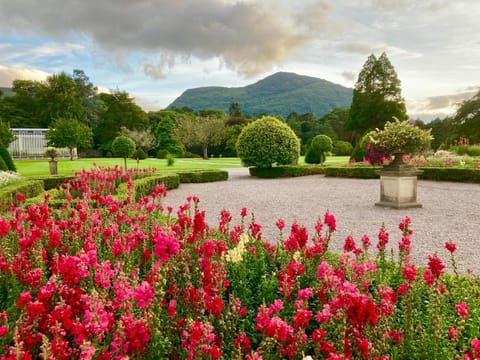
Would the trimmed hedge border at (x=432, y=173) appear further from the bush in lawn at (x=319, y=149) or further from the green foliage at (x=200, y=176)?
the bush in lawn at (x=319, y=149)

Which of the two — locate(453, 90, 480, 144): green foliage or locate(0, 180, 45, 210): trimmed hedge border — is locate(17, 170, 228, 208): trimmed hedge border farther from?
locate(453, 90, 480, 144): green foliage

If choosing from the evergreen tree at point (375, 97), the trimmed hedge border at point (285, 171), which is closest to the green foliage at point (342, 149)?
the evergreen tree at point (375, 97)

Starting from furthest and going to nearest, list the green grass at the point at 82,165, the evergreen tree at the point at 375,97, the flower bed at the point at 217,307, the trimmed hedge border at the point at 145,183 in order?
the evergreen tree at the point at 375,97, the green grass at the point at 82,165, the trimmed hedge border at the point at 145,183, the flower bed at the point at 217,307

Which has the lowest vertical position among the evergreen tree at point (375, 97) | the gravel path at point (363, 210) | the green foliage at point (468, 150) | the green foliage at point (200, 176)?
the gravel path at point (363, 210)

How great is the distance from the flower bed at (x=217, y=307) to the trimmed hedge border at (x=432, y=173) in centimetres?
1167

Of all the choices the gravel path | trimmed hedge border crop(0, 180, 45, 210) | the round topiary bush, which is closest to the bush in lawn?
the round topiary bush

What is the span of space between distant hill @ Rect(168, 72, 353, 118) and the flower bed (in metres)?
148

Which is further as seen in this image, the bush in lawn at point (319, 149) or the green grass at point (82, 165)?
the bush in lawn at point (319, 149)

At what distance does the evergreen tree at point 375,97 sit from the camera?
151 ft

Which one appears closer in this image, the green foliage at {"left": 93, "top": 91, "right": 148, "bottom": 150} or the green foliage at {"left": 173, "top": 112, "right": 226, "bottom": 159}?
the green foliage at {"left": 173, "top": 112, "right": 226, "bottom": 159}

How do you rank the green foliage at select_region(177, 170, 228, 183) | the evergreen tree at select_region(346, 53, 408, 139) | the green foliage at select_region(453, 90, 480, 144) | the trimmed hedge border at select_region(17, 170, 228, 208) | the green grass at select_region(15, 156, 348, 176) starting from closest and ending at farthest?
the trimmed hedge border at select_region(17, 170, 228, 208) → the green foliage at select_region(177, 170, 228, 183) → the green grass at select_region(15, 156, 348, 176) → the green foliage at select_region(453, 90, 480, 144) → the evergreen tree at select_region(346, 53, 408, 139)

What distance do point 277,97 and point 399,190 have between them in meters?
168

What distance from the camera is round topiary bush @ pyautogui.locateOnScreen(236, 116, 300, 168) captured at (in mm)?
18594

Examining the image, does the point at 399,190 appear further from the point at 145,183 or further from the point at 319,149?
the point at 319,149
